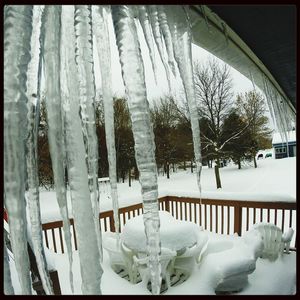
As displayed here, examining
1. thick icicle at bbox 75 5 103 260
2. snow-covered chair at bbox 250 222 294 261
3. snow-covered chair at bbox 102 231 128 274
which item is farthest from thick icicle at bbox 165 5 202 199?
snow-covered chair at bbox 250 222 294 261

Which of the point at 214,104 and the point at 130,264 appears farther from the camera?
the point at 214,104

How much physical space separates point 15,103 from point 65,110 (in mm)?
151

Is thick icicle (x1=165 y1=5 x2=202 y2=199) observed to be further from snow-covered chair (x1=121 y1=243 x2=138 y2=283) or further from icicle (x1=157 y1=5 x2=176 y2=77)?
snow-covered chair (x1=121 y1=243 x2=138 y2=283)

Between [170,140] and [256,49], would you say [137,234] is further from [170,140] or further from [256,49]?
[170,140]

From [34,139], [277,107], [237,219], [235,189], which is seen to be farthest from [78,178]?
[235,189]

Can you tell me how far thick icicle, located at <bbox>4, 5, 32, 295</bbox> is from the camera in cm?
79

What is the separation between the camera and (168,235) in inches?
128

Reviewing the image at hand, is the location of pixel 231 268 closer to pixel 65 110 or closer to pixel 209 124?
pixel 65 110

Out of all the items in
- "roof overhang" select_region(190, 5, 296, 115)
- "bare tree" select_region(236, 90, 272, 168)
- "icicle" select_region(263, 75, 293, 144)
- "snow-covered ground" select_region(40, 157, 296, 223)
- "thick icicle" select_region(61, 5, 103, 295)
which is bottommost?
"snow-covered ground" select_region(40, 157, 296, 223)

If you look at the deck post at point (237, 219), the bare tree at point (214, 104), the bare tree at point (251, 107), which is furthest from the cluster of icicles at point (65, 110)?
the bare tree at point (251, 107)

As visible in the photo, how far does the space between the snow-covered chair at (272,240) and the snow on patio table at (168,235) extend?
109cm

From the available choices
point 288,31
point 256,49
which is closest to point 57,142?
point 288,31

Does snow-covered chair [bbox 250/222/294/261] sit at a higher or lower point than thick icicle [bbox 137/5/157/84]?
lower

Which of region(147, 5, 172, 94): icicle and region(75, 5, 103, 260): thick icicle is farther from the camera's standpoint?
region(147, 5, 172, 94): icicle
